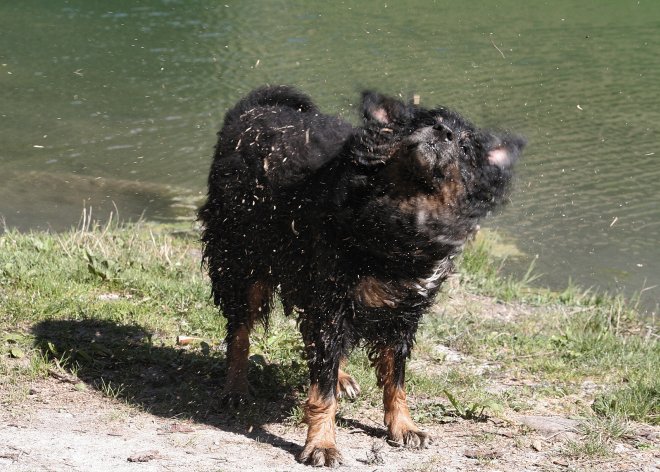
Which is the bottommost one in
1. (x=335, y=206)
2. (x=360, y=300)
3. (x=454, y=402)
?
(x=454, y=402)

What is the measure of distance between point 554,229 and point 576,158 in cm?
217

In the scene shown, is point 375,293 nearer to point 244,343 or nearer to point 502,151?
point 502,151

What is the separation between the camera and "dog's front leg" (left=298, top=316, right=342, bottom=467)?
16.4 ft

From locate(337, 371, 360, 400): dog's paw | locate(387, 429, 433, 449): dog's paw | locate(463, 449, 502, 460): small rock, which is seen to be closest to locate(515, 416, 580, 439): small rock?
locate(463, 449, 502, 460): small rock

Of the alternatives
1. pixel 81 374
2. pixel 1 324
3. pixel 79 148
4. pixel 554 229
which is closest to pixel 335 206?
pixel 81 374

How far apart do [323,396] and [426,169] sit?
1.47m

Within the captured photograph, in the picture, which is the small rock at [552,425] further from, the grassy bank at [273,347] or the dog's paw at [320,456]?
the dog's paw at [320,456]

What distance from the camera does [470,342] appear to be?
6883mm

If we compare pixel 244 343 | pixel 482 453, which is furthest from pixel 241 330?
pixel 482 453

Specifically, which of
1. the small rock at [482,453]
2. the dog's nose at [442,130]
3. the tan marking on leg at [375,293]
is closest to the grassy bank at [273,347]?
the small rock at [482,453]

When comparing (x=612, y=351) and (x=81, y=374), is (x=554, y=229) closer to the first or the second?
(x=612, y=351)

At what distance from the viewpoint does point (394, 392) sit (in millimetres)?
5418

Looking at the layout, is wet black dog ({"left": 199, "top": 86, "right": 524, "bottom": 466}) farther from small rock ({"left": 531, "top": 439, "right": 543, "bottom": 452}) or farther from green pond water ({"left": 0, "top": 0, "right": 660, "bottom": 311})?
green pond water ({"left": 0, "top": 0, "right": 660, "bottom": 311})

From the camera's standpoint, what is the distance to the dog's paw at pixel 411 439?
17.3 ft
